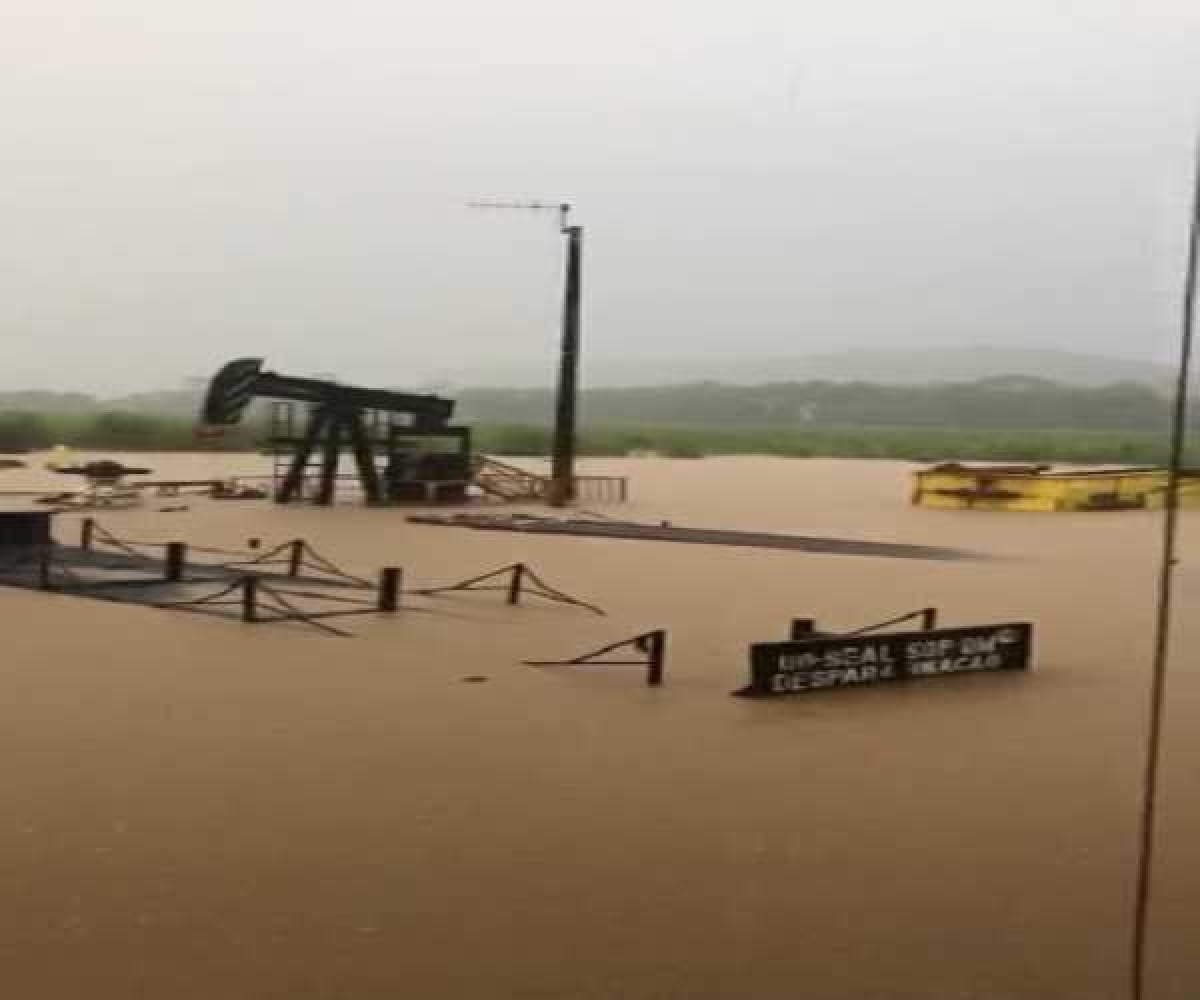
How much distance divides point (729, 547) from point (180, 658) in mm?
10394

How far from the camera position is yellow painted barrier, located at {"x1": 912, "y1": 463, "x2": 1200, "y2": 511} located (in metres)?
27.7

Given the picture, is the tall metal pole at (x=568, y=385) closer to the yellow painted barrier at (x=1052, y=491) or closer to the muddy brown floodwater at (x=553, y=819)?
the yellow painted barrier at (x=1052, y=491)

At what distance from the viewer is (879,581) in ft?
50.5

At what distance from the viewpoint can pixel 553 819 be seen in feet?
19.0

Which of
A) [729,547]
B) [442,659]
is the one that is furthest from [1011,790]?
[729,547]

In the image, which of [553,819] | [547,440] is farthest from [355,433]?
[547,440]

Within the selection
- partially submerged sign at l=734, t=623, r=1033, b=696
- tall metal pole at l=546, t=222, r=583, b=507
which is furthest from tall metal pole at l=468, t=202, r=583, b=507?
partially submerged sign at l=734, t=623, r=1033, b=696

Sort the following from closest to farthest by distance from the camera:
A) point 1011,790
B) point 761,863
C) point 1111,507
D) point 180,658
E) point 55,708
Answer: point 761,863, point 1011,790, point 55,708, point 180,658, point 1111,507

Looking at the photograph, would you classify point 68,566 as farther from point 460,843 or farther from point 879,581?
point 460,843

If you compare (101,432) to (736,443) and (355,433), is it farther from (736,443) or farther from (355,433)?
(355,433)

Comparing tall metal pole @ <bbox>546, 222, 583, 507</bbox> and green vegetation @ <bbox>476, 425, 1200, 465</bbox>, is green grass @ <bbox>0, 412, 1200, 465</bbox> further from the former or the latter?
tall metal pole @ <bbox>546, 222, 583, 507</bbox>

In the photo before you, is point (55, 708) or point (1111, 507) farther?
point (1111, 507)

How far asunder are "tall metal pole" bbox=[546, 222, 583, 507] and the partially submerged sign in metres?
19.2

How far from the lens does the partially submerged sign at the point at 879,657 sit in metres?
8.38
